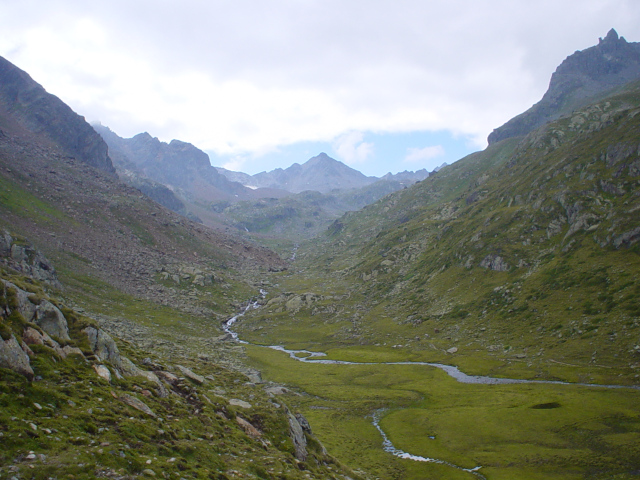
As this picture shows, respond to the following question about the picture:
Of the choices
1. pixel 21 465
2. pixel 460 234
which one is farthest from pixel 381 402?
pixel 460 234

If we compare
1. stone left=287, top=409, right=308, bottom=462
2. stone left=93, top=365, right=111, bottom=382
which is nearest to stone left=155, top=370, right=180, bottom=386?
stone left=93, top=365, right=111, bottom=382

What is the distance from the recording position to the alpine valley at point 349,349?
80.8 feet

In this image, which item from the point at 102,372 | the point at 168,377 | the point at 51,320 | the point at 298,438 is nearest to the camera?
the point at 102,372

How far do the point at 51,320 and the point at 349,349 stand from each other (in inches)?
4064

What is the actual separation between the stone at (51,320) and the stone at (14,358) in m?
8.17

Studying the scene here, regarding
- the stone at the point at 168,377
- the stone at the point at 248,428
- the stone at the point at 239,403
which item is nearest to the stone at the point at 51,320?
the stone at the point at 168,377

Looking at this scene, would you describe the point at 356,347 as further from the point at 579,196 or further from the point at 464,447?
the point at 579,196

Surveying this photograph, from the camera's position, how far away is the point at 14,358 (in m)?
21.5

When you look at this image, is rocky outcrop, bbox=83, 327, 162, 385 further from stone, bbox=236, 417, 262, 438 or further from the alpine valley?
stone, bbox=236, 417, 262, 438

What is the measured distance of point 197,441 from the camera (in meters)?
27.6

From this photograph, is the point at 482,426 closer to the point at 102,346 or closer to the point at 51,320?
the point at 102,346

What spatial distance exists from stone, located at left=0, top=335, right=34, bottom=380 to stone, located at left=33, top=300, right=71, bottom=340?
26.8ft

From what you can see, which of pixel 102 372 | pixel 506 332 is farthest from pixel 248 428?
pixel 506 332

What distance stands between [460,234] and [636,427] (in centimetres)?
13834
